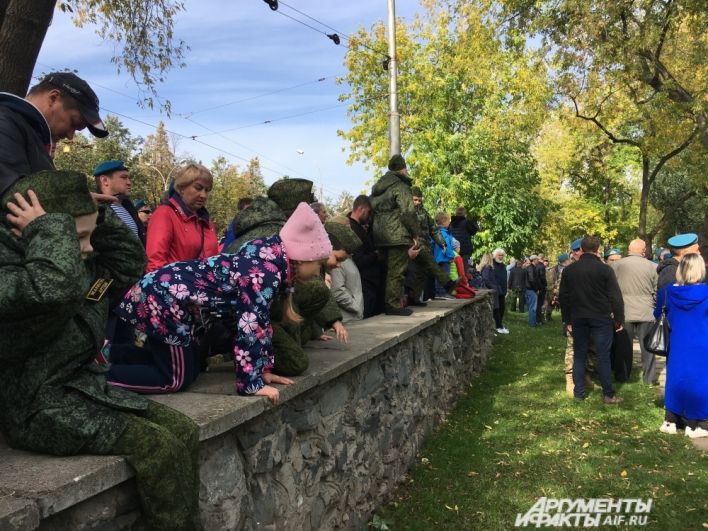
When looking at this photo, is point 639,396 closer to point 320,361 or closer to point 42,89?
point 320,361

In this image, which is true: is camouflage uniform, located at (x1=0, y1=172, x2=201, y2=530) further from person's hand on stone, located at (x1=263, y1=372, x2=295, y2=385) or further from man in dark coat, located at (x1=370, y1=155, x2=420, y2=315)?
man in dark coat, located at (x1=370, y1=155, x2=420, y2=315)

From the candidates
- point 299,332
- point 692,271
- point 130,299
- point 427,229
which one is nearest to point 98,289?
point 130,299

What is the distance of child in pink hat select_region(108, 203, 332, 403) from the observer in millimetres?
2965

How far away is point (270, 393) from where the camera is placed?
9.62 feet

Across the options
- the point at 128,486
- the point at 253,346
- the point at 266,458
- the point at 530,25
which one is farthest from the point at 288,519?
the point at 530,25

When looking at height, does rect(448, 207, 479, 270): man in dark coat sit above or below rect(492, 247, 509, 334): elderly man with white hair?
above

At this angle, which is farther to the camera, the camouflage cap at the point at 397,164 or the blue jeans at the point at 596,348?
the camouflage cap at the point at 397,164

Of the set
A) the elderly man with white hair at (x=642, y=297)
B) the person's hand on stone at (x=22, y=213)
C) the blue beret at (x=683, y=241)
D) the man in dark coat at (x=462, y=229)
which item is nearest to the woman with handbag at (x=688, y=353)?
the blue beret at (x=683, y=241)

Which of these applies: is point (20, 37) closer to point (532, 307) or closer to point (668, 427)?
point (668, 427)

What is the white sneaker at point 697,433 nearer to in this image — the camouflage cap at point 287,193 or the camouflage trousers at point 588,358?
the camouflage trousers at point 588,358

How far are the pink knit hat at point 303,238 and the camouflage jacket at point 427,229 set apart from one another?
16.3 feet

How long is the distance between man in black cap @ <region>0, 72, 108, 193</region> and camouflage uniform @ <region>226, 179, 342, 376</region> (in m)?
1.18

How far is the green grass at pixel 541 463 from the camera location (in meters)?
4.71

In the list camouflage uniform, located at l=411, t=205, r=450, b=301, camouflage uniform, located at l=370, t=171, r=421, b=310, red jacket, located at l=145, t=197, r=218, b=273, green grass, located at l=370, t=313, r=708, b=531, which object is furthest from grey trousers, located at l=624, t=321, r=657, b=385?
red jacket, located at l=145, t=197, r=218, b=273
